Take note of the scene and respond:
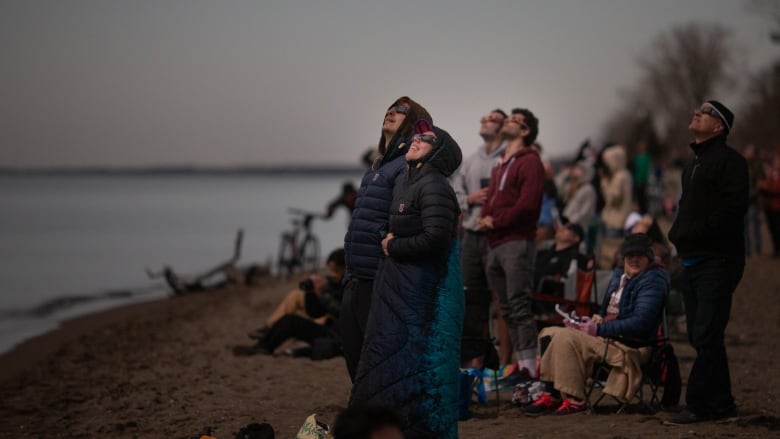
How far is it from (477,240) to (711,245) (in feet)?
8.03

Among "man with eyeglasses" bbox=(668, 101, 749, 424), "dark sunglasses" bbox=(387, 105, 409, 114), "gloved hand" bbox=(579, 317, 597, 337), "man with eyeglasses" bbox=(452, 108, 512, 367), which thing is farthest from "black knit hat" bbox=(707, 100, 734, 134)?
"man with eyeglasses" bbox=(452, 108, 512, 367)

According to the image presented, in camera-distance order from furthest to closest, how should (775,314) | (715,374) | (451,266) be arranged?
(775,314) < (715,374) < (451,266)

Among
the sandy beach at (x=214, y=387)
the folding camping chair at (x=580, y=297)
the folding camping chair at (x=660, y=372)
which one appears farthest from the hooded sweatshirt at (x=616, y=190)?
the folding camping chair at (x=660, y=372)

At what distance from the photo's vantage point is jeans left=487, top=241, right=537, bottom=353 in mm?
8609

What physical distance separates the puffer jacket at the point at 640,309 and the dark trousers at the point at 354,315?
1.82m

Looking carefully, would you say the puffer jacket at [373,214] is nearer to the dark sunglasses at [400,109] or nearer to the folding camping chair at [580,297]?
the dark sunglasses at [400,109]

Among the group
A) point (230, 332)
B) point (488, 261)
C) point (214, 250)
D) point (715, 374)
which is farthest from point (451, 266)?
point (214, 250)

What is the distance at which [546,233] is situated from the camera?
41.3 feet

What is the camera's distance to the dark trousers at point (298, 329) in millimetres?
11078

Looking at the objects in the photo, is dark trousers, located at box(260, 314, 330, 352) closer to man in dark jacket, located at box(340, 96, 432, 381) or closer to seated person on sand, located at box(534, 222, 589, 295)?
seated person on sand, located at box(534, 222, 589, 295)

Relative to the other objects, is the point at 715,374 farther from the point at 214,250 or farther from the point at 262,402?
the point at 214,250

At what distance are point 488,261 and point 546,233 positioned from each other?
385cm

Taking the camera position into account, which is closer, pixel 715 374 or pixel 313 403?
pixel 715 374

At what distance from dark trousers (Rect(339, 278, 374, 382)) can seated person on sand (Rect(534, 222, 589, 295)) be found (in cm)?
439
